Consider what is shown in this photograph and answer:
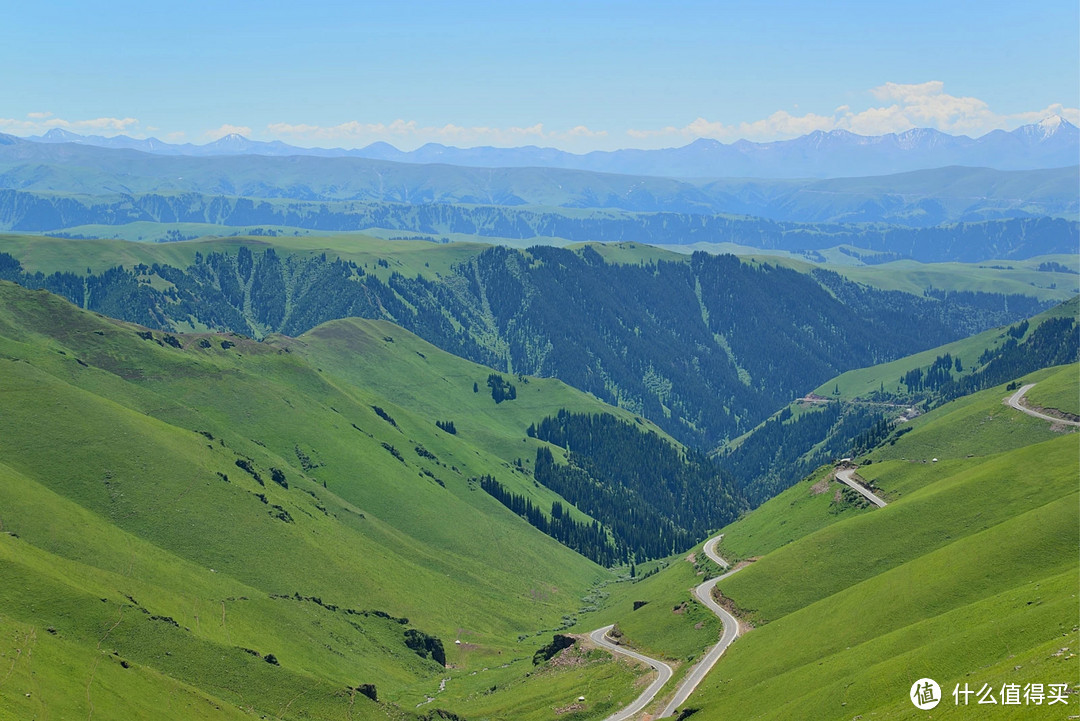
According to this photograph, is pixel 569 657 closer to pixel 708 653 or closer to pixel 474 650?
pixel 708 653

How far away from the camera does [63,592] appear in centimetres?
13288

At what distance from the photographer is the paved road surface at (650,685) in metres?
133

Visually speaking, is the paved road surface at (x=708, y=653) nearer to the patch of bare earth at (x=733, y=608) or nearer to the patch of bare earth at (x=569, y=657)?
the patch of bare earth at (x=733, y=608)

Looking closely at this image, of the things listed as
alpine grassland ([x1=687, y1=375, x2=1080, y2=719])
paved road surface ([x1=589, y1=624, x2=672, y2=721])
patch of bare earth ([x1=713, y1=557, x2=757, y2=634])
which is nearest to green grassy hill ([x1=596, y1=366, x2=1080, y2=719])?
alpine grassland ([x1=687, y1=375, x2=1080, y2=719])

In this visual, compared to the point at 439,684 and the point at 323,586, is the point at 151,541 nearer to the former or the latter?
the point at 323,586

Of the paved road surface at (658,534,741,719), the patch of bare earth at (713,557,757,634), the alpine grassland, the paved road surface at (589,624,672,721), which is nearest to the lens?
the alpine grassland

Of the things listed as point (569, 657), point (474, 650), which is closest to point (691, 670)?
point (569, 657)

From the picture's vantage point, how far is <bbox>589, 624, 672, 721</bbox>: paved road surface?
13321 centimetres

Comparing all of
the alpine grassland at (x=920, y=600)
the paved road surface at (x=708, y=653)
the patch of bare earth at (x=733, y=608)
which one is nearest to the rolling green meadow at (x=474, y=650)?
the alpine grassland at (x=920, y=600)

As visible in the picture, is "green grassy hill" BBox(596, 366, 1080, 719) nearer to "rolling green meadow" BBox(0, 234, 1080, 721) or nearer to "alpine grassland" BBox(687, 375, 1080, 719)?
"alpine grassland" BBox(687, 375, 1080, 719)

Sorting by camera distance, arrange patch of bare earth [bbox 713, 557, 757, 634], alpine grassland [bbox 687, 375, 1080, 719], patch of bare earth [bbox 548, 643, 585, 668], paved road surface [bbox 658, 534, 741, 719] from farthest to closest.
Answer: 1. patch of bare earth [bbox 548, 643, 585, 668]
2. patch of bare earth [bbox 713, 557, 757, 634]
3. paved road surface [bbox 658, 534, 741, 719]
4. alpine grassland [bbox 687, 375, 1080, 719]

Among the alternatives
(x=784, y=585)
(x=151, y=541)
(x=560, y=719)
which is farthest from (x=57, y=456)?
(x=784, y=585)

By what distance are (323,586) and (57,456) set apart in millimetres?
59795

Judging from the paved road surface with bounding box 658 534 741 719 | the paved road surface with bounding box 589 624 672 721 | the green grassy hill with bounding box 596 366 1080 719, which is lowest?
the paved road surface with bounding box 589 624 672 721
